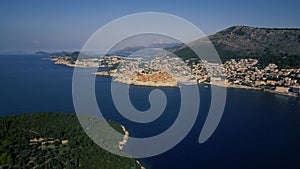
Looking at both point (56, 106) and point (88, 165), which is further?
point (56, 106)

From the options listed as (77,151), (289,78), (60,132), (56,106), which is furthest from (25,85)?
(289,78)

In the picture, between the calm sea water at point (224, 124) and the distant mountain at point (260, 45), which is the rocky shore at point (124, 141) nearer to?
the calm sea water at point (224, 124)

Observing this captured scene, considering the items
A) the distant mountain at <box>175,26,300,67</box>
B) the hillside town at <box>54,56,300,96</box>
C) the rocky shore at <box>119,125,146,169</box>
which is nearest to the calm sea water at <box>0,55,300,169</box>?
the rocky shore at <box>119,125,146,169</box>

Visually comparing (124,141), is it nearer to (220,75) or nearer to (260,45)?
(220,75)

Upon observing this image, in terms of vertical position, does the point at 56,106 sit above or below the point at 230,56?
below

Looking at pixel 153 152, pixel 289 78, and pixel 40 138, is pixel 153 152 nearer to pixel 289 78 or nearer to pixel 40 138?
pixel 40 138

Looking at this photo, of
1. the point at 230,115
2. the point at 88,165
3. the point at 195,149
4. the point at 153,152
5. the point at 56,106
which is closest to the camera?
the point at 88,165

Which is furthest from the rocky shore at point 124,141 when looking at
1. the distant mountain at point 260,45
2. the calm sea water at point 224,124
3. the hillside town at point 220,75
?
the distant mountain at point 260,45
